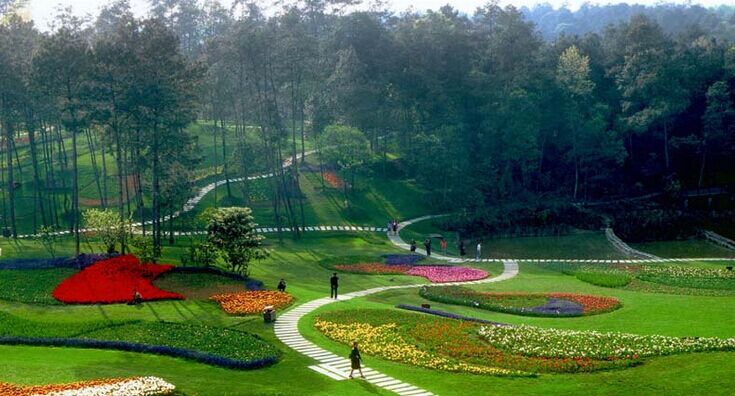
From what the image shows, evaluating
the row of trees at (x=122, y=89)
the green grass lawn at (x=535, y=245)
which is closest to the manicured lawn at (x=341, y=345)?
the row of trees at (x=122, y=89)

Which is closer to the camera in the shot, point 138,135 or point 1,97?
point 138,135

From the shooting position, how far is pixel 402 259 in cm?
6519

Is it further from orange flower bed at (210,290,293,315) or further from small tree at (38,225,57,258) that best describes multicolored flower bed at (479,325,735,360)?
small tree at (38,225,57,258)

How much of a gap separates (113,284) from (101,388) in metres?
20.3

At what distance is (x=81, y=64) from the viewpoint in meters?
57.8

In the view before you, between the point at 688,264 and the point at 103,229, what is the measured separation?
49.5m

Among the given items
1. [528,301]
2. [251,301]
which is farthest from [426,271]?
[251,301]

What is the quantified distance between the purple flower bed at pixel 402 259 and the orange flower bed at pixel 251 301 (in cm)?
1765

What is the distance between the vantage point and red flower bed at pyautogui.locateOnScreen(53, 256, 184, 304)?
4575cm

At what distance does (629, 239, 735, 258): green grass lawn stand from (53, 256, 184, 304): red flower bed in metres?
50.4

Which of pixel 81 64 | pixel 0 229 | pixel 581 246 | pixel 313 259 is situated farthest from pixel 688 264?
pixel 0 229

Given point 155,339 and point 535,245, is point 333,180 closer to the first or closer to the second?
point 535,245

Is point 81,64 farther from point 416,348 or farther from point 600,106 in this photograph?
point 600,106

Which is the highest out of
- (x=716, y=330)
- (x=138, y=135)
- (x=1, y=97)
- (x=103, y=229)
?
(x=1, y=97)
